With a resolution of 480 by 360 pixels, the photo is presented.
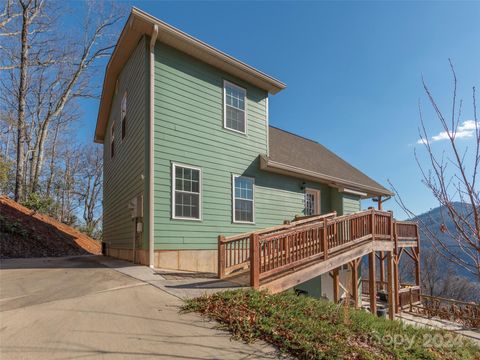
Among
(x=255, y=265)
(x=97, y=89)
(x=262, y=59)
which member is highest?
(x=97, y=89)

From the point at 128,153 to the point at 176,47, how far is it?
3516 mm

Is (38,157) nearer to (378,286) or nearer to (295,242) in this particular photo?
(295,242)

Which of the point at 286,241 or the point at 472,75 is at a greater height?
the point at 472,75

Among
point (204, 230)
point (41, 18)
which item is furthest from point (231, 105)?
point (41, 18)

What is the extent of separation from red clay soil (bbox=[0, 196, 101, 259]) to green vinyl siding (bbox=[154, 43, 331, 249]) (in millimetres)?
8160

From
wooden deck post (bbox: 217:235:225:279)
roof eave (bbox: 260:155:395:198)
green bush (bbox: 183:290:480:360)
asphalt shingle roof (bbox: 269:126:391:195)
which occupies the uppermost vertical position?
asphalt shingle roof (bbox: 269:126:391:195)

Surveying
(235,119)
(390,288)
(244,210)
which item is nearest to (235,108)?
(235,119)

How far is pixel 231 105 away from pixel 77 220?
79.0 ft

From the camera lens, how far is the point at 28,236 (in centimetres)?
1422

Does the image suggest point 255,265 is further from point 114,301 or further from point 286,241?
point 114,301

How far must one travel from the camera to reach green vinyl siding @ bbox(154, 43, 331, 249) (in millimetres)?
8664

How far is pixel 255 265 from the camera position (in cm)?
607

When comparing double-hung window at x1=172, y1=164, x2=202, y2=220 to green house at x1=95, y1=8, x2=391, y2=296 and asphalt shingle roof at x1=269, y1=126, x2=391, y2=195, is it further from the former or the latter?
asphalt shingle roof at x1=269, y1=126, x2=391, y2=195

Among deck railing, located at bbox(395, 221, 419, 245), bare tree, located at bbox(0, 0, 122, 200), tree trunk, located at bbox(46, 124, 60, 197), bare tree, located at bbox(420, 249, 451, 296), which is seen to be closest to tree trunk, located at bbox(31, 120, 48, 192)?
bare tree, located at bbox(0, 0, 122, 200)
